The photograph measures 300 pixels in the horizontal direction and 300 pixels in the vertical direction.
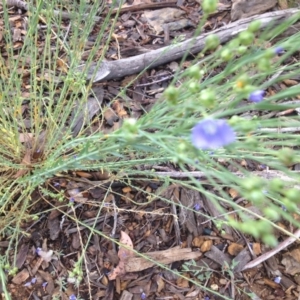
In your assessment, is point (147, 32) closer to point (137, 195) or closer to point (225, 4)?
point (225, 4)

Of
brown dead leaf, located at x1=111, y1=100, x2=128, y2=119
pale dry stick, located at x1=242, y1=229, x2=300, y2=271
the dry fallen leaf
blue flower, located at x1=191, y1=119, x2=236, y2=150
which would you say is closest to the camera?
blue flower, located at x1=191, y1=119, x2=236, y2=150

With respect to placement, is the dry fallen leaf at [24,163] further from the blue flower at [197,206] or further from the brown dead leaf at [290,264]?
the brown dead leaf at [290,264]

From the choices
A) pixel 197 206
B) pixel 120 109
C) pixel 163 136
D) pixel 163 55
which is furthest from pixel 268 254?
pixel 163 136

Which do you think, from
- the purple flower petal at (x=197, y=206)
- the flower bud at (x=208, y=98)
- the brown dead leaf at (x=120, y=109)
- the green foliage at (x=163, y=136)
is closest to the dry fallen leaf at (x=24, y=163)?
the green foliage at (x=163, y=136)

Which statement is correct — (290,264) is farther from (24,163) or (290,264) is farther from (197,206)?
(24,163)

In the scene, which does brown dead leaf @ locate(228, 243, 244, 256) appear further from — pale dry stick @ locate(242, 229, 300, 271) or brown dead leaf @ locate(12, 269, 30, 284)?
brown dead leaf @ locate(12, 269, 30, 284)

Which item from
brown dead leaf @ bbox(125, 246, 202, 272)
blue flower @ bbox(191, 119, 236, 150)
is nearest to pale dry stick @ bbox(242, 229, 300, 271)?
brown dead leaf @ bbox(125, 246, 202, 272)

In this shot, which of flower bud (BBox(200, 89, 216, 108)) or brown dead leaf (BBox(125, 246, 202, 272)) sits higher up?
flower bud (BBox(200, 89, 216, 108))
